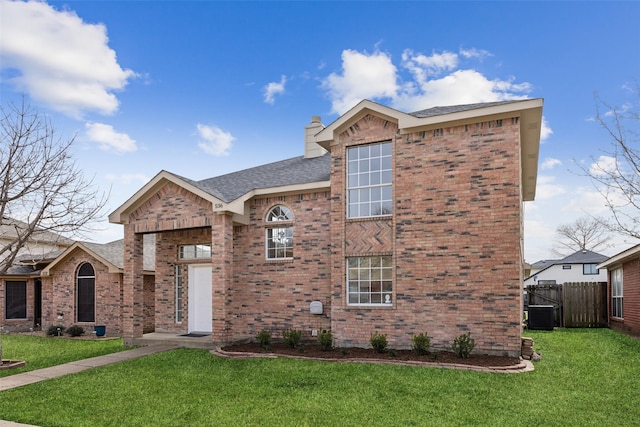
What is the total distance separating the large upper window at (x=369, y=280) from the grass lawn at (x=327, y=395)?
2296mm

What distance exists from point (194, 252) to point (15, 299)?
37.3 ft

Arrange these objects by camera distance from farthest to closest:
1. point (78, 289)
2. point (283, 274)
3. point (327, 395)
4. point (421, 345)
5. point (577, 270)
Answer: point (577, 270)
point (78, 289)
point (283, 274)
point (421, 345)
point (327, 395)

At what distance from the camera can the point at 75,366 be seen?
11070mm

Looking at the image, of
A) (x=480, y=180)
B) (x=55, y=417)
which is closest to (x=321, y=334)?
(x=480, y=180)

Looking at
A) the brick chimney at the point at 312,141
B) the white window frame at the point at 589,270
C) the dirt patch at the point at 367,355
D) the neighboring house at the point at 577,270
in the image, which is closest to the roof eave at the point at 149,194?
the dirt patch at the point at 367,355

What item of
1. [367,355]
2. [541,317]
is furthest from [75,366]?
[541,317]

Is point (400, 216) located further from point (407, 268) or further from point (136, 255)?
point (136, 255)

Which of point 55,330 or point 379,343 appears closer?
point 379,343

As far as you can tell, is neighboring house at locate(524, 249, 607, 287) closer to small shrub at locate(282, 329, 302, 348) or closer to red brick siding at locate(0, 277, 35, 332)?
small shrub at locate(282, 329, 302, 348)

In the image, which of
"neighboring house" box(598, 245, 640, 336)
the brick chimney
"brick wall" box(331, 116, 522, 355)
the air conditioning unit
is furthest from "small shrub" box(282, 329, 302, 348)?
"neighboring house" box(598, 245, 640, 336)

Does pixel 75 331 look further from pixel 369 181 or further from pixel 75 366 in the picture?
pixel 369 181

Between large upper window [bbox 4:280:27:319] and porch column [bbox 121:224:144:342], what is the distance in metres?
9.93

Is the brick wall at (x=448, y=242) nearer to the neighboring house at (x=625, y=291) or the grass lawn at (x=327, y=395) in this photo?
the grass lawn at (x=327, y=395)

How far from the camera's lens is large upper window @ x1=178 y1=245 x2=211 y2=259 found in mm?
15602
